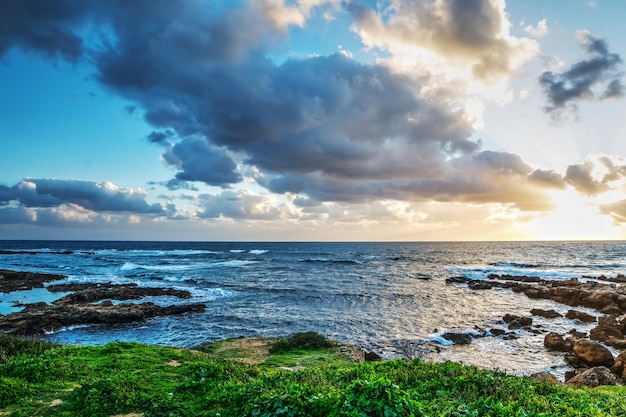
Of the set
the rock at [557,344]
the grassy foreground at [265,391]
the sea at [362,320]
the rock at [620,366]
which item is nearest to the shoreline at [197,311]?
the rock at [557,344]

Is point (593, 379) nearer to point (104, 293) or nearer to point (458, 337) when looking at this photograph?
point (458, 337)

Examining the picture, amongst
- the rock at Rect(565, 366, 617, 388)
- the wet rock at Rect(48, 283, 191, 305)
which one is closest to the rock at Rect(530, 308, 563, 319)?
the rock at Rect(565, 366, 617, 388)

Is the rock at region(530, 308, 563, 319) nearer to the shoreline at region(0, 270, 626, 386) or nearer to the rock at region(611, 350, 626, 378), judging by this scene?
the shoreline at region(0, 270, 626, 386)

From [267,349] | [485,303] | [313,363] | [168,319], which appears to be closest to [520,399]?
[313,363]

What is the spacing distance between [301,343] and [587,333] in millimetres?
20585

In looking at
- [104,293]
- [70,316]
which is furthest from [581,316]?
[104,293]

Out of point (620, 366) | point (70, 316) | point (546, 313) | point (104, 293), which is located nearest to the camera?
point (620, 366)

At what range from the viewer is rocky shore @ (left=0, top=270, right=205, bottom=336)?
23.5 meters

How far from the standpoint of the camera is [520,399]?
24.9ft

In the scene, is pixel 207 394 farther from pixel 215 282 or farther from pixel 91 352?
pixel 215 282

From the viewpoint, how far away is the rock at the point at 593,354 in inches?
675

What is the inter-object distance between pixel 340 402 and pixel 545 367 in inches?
660

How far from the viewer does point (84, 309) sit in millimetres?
26922

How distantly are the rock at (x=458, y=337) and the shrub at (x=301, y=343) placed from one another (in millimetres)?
9459
